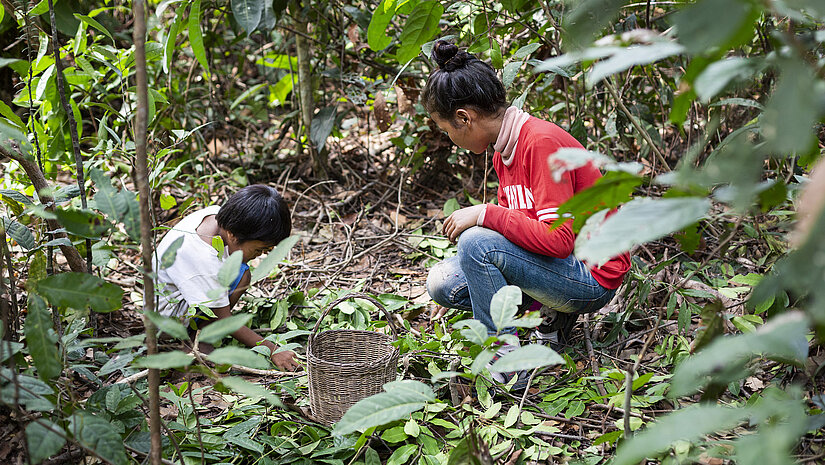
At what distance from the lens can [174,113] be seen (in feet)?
10.7

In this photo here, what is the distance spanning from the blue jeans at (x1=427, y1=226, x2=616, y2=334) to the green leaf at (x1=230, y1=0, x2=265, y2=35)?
1.06m

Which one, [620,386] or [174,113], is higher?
[174,113]

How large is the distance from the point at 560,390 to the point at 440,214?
135cm

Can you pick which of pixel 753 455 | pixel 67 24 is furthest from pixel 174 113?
pixel 753 455

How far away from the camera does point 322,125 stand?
3.03 metres

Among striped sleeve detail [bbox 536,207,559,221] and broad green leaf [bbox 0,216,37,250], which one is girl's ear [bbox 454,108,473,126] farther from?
broad green leaf [bbox 0,216,37,250]

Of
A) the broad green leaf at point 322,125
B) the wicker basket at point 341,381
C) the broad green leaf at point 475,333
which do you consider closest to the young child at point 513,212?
the wicker basket at point 341,381

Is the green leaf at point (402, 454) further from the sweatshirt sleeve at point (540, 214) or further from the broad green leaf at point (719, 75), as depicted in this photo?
the broad green leaf at point (719, 75)

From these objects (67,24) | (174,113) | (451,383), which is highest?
(67,24)

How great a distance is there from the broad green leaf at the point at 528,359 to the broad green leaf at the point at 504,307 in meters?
0.08

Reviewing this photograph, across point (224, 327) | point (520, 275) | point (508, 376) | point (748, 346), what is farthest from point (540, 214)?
point (748, 346)

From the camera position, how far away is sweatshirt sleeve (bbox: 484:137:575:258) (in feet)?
5.70

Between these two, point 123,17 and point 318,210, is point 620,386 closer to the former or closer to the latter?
point 318,210

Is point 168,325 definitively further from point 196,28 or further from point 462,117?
point 196,28
